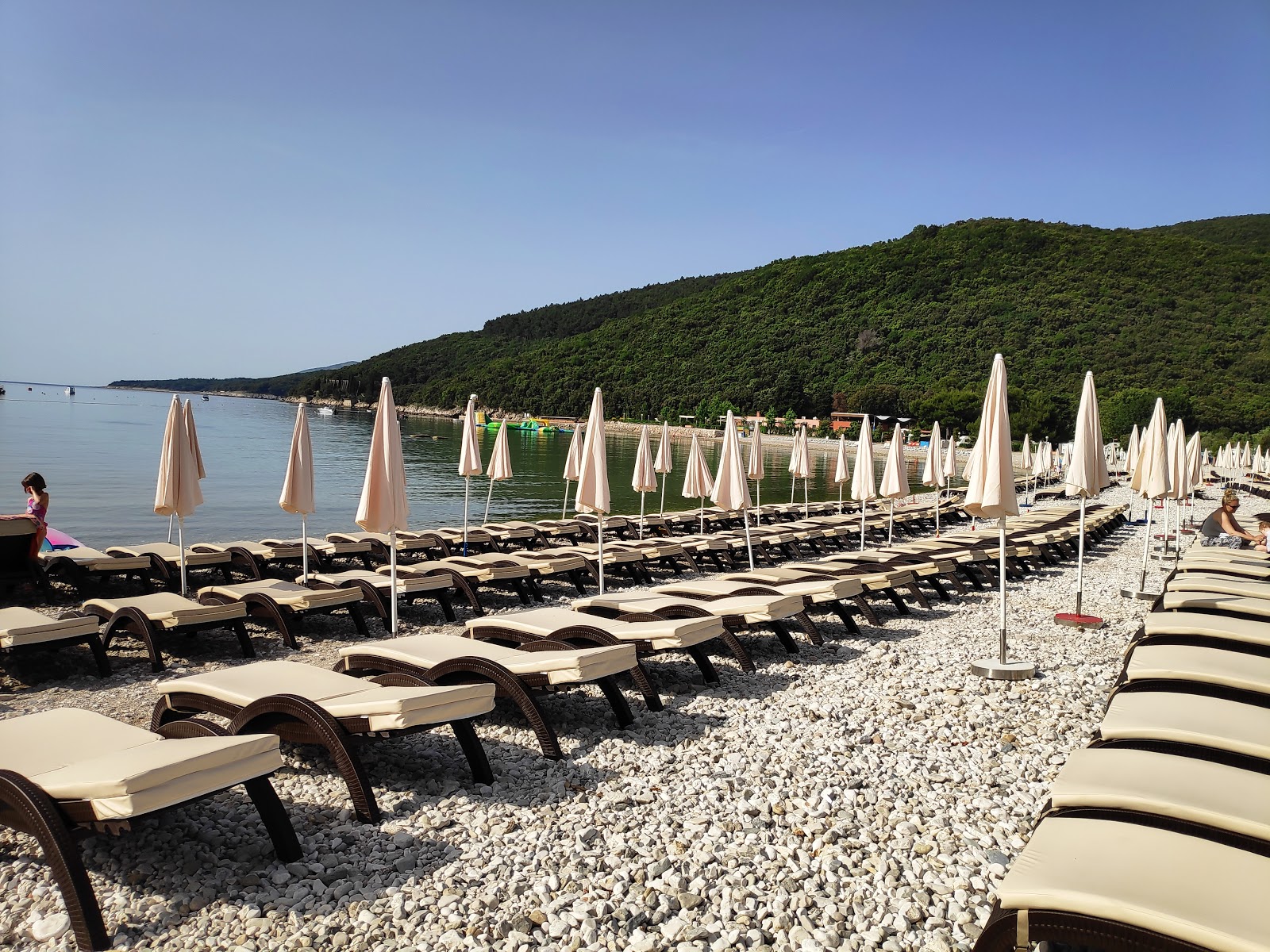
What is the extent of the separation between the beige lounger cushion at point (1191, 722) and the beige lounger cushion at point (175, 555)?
8.98 m

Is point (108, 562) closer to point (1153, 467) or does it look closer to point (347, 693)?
point (347, 693)

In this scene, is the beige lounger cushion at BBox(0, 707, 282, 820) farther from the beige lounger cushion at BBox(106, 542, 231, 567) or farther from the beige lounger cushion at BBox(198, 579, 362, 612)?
the beige lounger cushion at BBox(106, 542, 231, 567)

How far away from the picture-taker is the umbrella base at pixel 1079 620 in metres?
7.59

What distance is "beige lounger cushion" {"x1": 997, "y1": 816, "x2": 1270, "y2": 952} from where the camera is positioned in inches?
75.3

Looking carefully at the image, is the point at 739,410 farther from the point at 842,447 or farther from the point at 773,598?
the point at 773,598

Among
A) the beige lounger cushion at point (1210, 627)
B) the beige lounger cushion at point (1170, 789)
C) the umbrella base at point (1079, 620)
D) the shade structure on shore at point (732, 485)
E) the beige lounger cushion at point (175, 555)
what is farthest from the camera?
the shade structure on shore at point (732, 485)

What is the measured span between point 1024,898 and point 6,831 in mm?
3920

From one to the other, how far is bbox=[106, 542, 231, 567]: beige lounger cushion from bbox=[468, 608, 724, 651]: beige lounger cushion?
16.2ft

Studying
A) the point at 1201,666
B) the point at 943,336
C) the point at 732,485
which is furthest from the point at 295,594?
the point at 943,336

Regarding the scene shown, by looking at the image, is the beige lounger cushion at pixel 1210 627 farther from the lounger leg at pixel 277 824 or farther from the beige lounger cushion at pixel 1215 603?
the lounger leg at pixel 277 824

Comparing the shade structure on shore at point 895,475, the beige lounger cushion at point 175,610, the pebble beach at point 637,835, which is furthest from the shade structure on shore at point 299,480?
the shade structure on shore at point 895,475

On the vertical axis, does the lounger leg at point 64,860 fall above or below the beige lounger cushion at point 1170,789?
below

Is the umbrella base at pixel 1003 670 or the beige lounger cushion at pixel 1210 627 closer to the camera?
the beige lounger cushion at pixel 1210 627

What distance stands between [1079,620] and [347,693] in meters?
6.72
